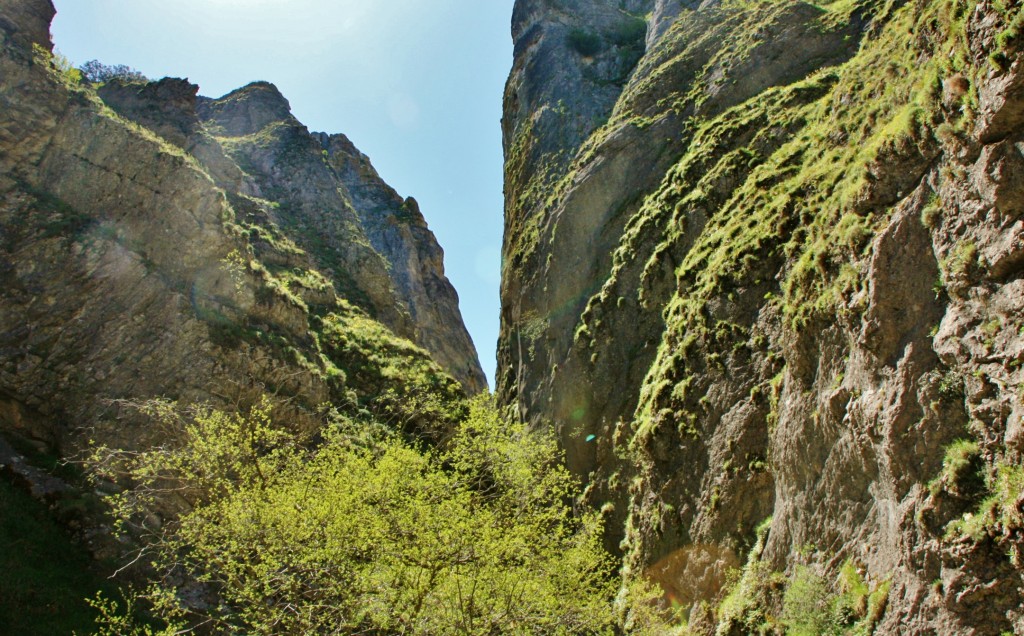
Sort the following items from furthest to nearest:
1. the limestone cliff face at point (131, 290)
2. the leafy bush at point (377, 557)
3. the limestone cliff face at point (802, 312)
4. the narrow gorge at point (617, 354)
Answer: the limestone cliff face at point (131, 290), the leafy bush at point (377, 557), the narrow gorge at point (617, 354), the limestone cliff face at point (802, 312)

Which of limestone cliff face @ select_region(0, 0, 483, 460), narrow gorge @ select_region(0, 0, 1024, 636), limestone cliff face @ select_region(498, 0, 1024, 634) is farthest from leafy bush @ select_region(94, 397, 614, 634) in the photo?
limestone cliff face @ select_region(0, 0, 483, 460)

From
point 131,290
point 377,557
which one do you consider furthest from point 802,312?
point 131,290

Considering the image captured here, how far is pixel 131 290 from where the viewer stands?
1171 inches

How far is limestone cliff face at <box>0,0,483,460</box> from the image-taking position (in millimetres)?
26828

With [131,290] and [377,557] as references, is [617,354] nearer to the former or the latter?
[377,557]

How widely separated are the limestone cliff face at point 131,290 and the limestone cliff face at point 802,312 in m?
12.8

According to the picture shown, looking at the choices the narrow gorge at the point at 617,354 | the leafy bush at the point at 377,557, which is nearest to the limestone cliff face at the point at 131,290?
the narrow gorge at the point at 617,354

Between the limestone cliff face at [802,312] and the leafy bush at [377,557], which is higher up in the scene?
the limestone cliff face at [802,312]

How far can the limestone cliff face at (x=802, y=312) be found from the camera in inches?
422

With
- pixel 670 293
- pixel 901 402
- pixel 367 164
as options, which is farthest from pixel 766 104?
pixel 367 164

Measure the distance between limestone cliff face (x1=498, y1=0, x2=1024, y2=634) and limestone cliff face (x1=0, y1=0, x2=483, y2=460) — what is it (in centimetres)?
1280

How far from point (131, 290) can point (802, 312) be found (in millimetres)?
31052

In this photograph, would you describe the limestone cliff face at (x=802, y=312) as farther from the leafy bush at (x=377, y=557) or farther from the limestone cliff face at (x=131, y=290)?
the limestone cliff face at (x=131, y=290)

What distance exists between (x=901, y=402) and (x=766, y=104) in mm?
19813
